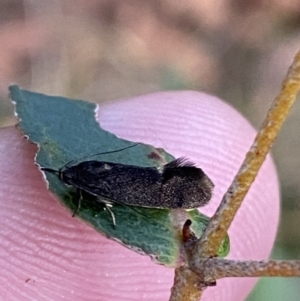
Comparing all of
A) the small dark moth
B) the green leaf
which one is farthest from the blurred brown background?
the small dark moth

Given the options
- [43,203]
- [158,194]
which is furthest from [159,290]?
[158,194]

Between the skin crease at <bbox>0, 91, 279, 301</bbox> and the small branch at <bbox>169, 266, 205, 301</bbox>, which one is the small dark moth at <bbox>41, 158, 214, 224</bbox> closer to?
the small branch at <bbox>169, 266, 205, 301</bbox>

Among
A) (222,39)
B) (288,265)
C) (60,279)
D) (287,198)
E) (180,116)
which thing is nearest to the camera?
(288,265)

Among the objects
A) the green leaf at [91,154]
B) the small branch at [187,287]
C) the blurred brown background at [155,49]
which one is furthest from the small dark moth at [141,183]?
the blurred brown background at [155,49]

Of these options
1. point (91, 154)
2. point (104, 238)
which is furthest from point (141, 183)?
point (104, 238)

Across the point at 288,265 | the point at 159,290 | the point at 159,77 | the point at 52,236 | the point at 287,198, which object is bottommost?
the point at 287,198

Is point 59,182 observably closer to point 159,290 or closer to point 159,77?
point 159,290
